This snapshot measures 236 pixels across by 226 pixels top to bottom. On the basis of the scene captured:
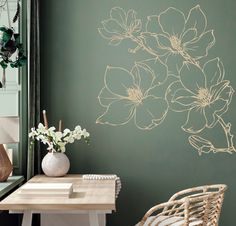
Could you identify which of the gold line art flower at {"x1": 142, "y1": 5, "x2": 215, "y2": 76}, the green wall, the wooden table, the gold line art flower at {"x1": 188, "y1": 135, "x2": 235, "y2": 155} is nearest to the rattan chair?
the wooden table

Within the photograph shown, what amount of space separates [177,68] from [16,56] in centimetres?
124

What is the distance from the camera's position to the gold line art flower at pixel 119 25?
3.63 metres

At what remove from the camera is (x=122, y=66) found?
3.62m

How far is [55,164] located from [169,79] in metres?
1.11

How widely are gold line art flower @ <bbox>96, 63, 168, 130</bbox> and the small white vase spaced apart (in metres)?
0.45

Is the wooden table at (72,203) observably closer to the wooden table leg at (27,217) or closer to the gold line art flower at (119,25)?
the wooden table leg at (27,217)

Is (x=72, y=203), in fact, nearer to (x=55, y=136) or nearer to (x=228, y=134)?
(x=55, y=136)

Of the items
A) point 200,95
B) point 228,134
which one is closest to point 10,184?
point 200,95

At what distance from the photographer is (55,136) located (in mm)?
3291

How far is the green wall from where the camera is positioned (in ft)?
11.8

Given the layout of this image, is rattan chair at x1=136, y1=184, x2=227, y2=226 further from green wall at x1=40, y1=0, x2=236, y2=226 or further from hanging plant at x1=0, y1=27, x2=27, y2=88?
hanging plant at x1=0, y1=27, x2=27, y2=88

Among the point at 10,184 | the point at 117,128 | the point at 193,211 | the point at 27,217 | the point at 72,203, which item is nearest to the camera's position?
the point at 72,203

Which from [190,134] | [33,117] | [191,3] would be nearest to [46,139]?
[33,117]

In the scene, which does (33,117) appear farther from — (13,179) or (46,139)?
(13,179)
